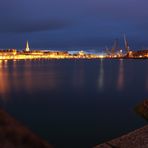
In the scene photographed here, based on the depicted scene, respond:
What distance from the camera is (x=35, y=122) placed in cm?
1605

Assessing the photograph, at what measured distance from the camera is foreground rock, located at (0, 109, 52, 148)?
0.56 metres

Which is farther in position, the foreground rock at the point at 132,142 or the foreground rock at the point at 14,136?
the foreground rock at the point at 132,142

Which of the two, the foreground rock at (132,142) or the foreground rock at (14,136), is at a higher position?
the foreground rock at (14,136)

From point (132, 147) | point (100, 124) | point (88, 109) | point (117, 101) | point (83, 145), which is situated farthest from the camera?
point (117, 101)

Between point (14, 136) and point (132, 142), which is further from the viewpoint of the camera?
point (132, 142)

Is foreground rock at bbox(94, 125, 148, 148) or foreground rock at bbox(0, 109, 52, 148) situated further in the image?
foreground rock at bbox(94, 125, 148, 148)

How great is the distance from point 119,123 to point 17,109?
26.8 feet

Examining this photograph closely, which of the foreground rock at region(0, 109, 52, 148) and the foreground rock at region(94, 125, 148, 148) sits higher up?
the foreground rock at region(0, 109, 52, 148)

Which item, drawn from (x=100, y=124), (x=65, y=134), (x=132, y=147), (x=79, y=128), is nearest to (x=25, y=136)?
(x=132, y=147)

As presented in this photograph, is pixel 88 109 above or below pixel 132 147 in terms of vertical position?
below

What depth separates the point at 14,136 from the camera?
564mm

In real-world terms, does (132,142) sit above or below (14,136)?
below

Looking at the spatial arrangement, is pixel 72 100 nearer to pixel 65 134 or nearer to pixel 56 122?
pixel 56 122

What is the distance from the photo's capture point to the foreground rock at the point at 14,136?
0.56m
